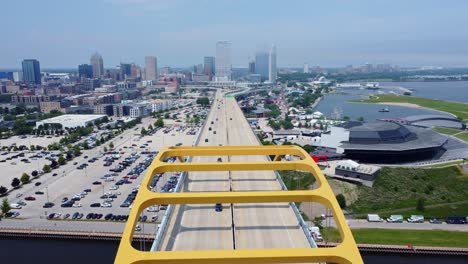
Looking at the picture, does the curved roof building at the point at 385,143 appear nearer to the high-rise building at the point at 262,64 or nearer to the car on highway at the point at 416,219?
the car on highway at the point at 416,219

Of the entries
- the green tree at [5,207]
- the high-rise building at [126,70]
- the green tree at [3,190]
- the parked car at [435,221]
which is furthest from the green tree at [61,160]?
the high-rise building at [126,70]

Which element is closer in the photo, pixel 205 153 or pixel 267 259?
pixel 267 259

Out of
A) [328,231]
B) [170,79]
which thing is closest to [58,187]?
[328,231]

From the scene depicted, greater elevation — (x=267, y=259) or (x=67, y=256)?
(x=267, y=259)

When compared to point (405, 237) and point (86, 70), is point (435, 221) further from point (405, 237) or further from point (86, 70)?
point (86, 70)

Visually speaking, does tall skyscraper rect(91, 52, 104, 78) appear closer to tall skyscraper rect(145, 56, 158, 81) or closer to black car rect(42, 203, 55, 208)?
tall skyscraper rect(145, 56, 158, 81)

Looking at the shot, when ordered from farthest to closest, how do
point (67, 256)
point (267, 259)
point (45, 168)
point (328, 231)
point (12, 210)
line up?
point (45, 168), point (12, 210), point (328, 231), point (67, 256), point (267, 259)

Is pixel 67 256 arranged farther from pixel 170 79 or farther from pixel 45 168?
pixel 170 79
